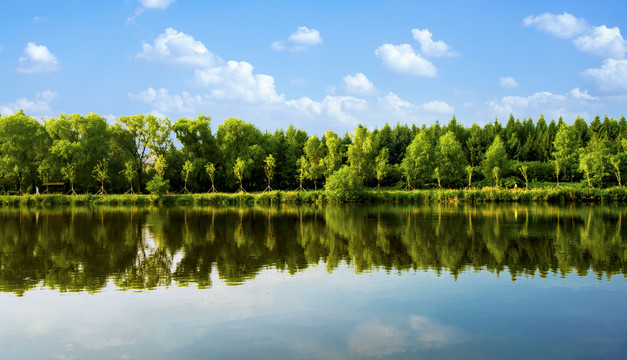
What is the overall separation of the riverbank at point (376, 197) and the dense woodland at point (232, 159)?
443cm

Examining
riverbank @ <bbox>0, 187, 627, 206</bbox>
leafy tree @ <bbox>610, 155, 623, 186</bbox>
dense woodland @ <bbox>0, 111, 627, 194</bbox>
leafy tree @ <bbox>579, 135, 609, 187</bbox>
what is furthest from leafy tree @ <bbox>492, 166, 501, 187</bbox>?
leafy tree @ <bbox>610, 155, 623, 186</bbox>

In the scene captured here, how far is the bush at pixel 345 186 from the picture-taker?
5775 centimetres

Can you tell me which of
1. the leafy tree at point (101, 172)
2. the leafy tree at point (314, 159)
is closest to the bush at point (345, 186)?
the leafy tree at point (314, 159)

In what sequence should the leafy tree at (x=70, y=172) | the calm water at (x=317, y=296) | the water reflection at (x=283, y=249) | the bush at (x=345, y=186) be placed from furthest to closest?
the leafy tree at (x=70, y=172) < the bush at (x=345, y=186) < the water reflection at (x=283, y=249) < the calm water at (x=317, y=296)

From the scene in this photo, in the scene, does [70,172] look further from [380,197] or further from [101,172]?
[380,197]

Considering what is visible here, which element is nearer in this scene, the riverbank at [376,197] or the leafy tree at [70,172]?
the riverbank at [376,197]

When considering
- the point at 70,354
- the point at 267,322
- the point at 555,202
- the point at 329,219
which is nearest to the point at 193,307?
the point at 267,322

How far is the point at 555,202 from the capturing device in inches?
2162

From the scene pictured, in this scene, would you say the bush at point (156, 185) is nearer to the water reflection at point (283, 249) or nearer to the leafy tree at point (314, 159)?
the leafy tree at point (314, 159)

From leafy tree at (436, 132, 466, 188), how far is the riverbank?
1002cm

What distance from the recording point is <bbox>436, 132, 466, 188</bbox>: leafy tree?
68375 millimetres

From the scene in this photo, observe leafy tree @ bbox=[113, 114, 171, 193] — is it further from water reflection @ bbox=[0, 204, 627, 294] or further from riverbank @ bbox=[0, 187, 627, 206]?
water reflection @ bbox=[0, 204, 627, 294]

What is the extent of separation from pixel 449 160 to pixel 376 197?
16.1 meters

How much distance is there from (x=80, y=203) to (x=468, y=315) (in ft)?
200
